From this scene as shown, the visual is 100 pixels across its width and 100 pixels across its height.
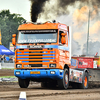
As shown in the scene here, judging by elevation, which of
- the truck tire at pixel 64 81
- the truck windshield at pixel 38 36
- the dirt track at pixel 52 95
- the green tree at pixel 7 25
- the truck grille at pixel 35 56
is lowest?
the dirt track at pixel 52 95

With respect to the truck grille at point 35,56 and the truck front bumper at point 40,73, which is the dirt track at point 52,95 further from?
the truck grille at point 35,56

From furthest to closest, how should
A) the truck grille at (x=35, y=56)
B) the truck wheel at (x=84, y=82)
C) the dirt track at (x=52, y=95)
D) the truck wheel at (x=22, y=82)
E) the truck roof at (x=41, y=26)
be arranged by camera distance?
the truck wheel at (x=84, y=82) → the truck wheel at (x=22, y=82) → the truck roof at (x=41, y=26) → the truck grille at (x=35, y=56) → the dirt track at (x=52, y=95)

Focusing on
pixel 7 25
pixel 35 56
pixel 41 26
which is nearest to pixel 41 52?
pixel 35 56

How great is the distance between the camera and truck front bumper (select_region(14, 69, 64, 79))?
54.4 ft

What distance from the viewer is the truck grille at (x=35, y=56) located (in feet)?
54.3

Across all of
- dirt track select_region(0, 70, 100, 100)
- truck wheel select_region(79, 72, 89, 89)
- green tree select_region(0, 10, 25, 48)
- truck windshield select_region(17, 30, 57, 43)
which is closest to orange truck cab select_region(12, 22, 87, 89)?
truck windshield select_region(17, 30, 57, 43)

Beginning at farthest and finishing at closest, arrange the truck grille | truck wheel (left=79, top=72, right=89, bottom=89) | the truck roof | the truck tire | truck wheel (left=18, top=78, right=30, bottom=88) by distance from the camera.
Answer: truck wheel (left=79, top=72, right=89, bottom=89)
truck wheel (left=18, top=78, right=30, bottom=88)
the truck tire
the truck roof
the truck grille

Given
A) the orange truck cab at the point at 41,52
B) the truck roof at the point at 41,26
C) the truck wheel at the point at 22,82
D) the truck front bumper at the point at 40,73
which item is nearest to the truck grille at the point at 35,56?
the orange truck cab at the point at 41,52

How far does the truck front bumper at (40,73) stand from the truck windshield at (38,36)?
1449mm

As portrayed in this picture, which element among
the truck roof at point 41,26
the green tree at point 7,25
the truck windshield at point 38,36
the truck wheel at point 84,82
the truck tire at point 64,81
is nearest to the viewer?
the truck windshield at point 38,36

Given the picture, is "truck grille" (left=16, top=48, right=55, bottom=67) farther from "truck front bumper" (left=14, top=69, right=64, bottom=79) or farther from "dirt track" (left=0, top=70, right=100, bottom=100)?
"dirt track" (left=0, top=70, right=100, bottom=100)

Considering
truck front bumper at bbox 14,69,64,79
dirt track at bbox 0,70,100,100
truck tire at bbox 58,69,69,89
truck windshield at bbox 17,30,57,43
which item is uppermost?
truck windshield at bbox 17,30,57,43

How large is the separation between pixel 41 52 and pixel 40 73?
1.04 meters

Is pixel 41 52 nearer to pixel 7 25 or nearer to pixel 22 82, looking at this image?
pixel 22 82
